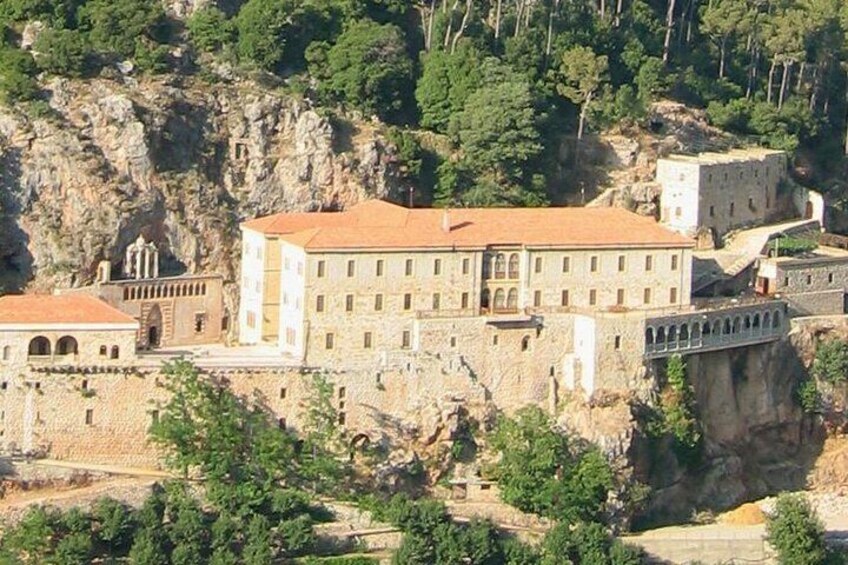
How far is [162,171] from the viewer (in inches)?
3772

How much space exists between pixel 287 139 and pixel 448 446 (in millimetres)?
13031

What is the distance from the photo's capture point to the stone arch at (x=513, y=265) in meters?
A: 92.8

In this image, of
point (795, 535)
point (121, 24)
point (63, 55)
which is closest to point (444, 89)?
point (121, 24)

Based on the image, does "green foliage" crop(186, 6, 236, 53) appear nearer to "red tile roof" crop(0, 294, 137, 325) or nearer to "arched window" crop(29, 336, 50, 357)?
"red tile roof" crop(0, 294, 137, 325)

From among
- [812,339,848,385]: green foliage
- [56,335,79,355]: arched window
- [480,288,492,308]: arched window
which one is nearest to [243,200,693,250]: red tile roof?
[480,288,492,308]: arched window

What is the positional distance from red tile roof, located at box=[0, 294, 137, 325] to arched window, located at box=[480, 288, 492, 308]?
1063 centimetres

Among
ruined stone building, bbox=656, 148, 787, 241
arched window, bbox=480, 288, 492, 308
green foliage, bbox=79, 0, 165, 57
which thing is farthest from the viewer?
ruined stone building, bbox=656, 148, 787, 241

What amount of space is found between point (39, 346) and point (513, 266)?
47.6 feet

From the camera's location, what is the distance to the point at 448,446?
9075cm

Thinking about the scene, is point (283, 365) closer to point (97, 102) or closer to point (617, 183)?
point (97, 102)

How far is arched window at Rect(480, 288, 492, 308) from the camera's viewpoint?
92.6 m

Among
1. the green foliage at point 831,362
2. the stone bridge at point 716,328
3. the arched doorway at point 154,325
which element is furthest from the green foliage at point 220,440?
the green foliage at point 831,362

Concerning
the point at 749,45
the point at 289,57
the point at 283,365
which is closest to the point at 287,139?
the point at 289,57

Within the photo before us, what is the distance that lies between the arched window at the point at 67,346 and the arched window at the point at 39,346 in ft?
1.01
